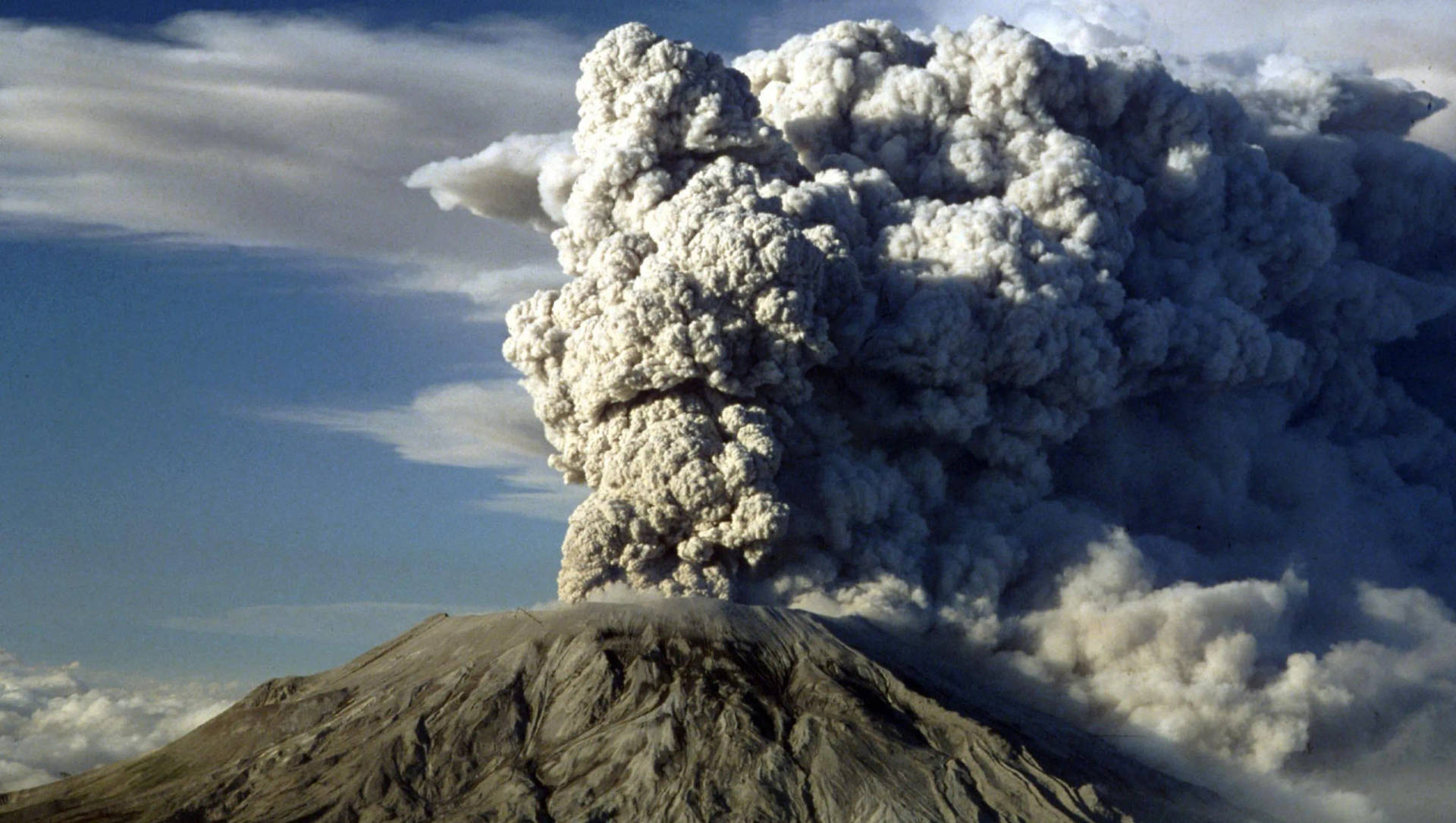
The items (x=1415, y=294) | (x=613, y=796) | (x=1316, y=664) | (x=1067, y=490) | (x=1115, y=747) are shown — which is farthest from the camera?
(x=1415, y=294)

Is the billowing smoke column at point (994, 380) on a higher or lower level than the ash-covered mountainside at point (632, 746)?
higher

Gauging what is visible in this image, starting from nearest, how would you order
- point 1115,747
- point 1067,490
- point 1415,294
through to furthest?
point 1115,747, point 1067,490, point 1415,294

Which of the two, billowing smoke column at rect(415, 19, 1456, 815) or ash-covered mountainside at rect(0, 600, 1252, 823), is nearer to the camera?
ash-covered mountainside at rect(0, 600, 1252, 823)

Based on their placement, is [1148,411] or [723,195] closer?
[723,195]

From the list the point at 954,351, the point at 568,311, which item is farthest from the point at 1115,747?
the point at 568,311

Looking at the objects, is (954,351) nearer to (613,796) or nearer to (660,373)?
(660,373)
